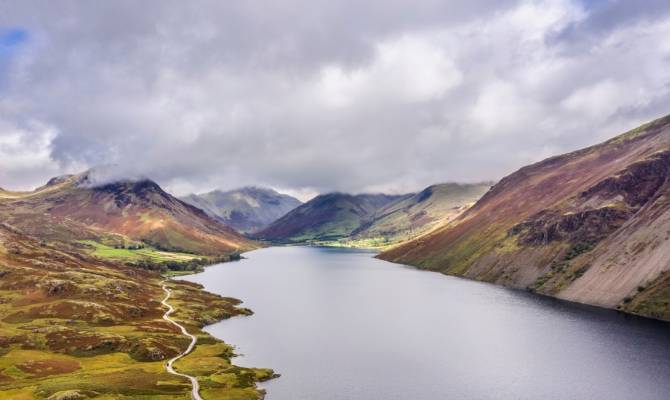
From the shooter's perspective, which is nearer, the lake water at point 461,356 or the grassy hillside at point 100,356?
the grassy hillside at point 100,356

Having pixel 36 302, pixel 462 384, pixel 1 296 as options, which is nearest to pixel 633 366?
pixel 462 384

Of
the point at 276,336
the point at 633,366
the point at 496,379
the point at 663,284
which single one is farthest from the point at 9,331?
the point at 663,284

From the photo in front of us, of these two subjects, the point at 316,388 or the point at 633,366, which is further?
the point at 633,366

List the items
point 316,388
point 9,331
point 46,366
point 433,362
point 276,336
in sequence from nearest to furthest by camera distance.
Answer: point 316,388 < point 46,366 < point 433,362 < point 9,331 < point 276,336

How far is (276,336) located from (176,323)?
48.2 m

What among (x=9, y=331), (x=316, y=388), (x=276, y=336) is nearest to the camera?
(x=316, y=388)

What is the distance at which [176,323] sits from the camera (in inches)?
7534

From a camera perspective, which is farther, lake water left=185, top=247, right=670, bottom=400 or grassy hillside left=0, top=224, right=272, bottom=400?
lake water left=185, top=247, right=670, bottom=400

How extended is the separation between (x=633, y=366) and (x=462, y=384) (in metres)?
49.2

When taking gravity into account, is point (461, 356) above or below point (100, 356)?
below

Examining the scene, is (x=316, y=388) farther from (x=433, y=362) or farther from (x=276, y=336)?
(x=276, y=336)

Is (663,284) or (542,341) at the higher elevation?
(663,284)

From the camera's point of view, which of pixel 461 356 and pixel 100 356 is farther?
pixel 461 356

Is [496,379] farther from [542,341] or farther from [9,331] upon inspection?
[9,331]
